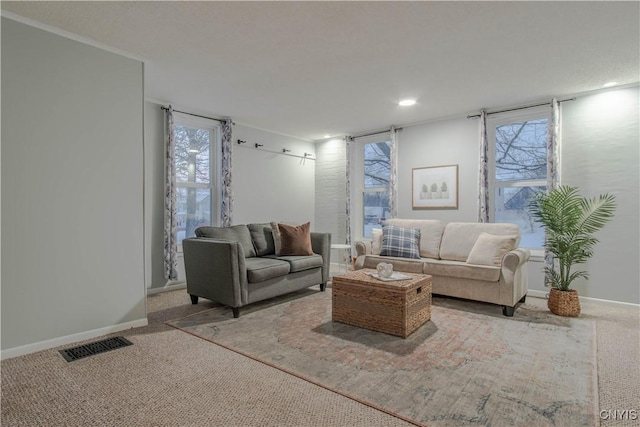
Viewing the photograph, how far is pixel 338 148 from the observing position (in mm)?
6418

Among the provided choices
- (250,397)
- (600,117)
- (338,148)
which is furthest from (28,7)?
(600,117)

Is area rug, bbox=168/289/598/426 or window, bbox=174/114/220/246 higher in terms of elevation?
window, bbox=174/114/220/246

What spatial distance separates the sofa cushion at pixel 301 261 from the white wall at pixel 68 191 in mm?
1551

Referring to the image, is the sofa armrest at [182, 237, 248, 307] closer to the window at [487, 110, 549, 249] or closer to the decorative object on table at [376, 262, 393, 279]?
the decorative object on table at [376, 262, 393, 279]

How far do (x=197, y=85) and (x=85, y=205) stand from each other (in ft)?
5.92

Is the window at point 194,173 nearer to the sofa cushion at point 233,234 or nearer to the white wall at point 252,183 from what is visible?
the white wall at point 252,183

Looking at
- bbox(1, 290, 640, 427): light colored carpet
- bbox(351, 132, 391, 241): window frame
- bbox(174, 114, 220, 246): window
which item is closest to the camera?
bbox(1, 290, 640, 427): light colored carpet

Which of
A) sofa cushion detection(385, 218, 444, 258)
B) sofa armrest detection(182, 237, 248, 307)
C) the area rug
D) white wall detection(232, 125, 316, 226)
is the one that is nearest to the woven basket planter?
the area rug

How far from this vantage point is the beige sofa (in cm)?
348

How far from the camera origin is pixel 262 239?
4457 mm

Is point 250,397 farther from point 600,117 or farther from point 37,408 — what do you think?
point 600,117

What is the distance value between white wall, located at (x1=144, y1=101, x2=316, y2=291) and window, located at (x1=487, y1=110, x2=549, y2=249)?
3.22 m

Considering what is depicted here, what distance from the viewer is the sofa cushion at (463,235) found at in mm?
4039

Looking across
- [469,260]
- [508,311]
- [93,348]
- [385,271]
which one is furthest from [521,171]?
[93,348]
